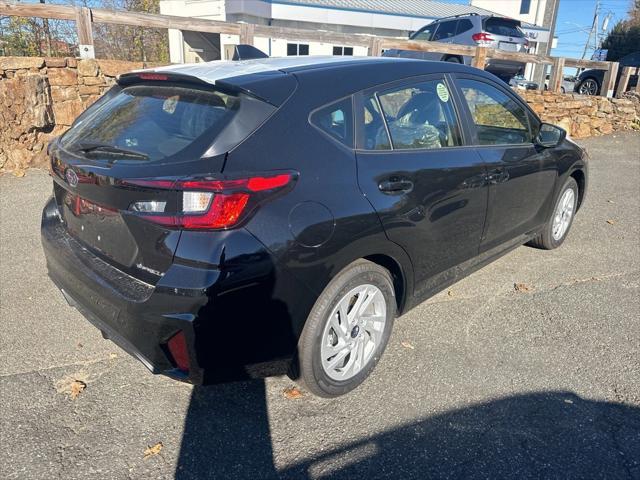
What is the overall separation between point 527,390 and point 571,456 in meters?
0.50

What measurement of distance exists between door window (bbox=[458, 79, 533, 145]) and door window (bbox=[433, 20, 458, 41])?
1182 centimetres

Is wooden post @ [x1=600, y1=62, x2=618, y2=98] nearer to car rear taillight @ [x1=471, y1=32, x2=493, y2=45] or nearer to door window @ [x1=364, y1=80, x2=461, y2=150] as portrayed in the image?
car rear taillight @ [x1=471, y1=32, x2=493, y2=45]

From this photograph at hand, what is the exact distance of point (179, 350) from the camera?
223 cm

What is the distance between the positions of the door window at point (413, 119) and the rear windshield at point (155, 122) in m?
0.83

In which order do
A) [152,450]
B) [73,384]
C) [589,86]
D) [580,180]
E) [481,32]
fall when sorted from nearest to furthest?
[152,450] → [73,384] → [580,180] → [481,32] → [589,86]

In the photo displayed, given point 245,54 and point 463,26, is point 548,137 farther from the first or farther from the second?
point 463,26

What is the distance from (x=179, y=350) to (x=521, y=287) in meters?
3.04

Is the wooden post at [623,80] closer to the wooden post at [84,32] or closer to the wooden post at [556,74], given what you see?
the wooden post at [556,74]

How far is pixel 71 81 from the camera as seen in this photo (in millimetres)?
7355

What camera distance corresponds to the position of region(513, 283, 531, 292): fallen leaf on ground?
4.16 m

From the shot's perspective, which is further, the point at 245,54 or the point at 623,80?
the point at 623,80

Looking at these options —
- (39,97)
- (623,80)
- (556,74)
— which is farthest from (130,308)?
(623,80)

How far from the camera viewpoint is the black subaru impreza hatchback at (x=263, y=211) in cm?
215

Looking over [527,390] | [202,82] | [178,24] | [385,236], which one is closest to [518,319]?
[527,390]
